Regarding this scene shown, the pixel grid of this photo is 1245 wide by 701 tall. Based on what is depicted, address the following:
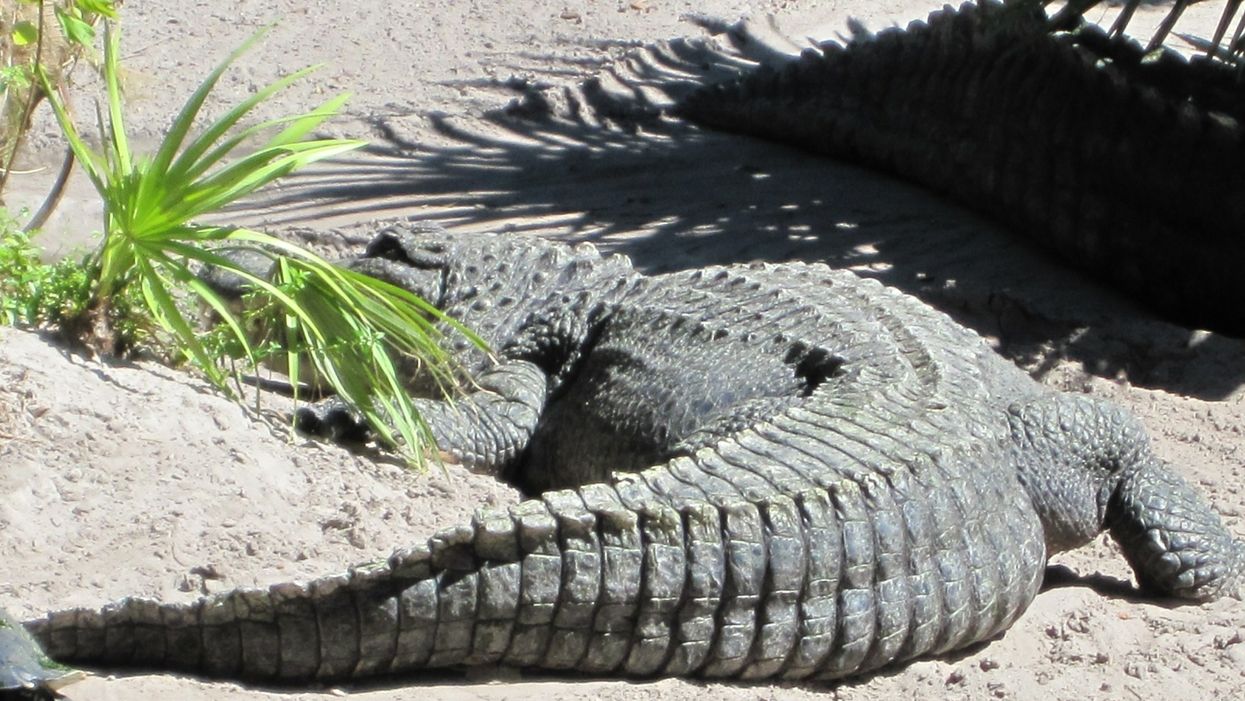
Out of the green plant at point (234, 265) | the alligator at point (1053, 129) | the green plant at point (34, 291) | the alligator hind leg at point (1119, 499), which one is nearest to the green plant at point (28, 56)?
the green plant at point (234, 265)

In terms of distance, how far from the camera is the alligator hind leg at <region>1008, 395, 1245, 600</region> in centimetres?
385

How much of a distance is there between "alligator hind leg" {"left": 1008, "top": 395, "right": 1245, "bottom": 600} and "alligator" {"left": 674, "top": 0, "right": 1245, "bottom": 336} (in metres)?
2.20

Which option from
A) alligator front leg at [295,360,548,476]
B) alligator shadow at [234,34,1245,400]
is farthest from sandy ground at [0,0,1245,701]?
alligator front leg at [295,360,548,476]

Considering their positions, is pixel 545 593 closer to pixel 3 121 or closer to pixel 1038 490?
pixel 1038 490

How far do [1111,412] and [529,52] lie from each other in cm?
517

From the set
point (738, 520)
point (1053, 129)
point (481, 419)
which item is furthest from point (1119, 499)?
point (1053, 129)

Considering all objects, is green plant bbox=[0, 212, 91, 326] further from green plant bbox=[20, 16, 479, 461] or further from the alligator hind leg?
the alligator hind leg

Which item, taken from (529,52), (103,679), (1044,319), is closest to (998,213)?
(1044,319)

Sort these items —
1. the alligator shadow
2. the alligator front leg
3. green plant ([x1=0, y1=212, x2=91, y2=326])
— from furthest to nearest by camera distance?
1. the alligator shadow
2. the alligator front leg
3. green plant ([x1=0, y1=212, x2=91, y2=326])

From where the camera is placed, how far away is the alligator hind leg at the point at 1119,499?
385 cm

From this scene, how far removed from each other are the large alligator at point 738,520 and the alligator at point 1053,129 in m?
1.85

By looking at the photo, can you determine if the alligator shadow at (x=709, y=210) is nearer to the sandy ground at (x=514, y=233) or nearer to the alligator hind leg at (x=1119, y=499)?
the sandy ground at (x=514, y=233)

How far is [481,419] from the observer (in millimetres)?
4742

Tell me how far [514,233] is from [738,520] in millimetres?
3467
